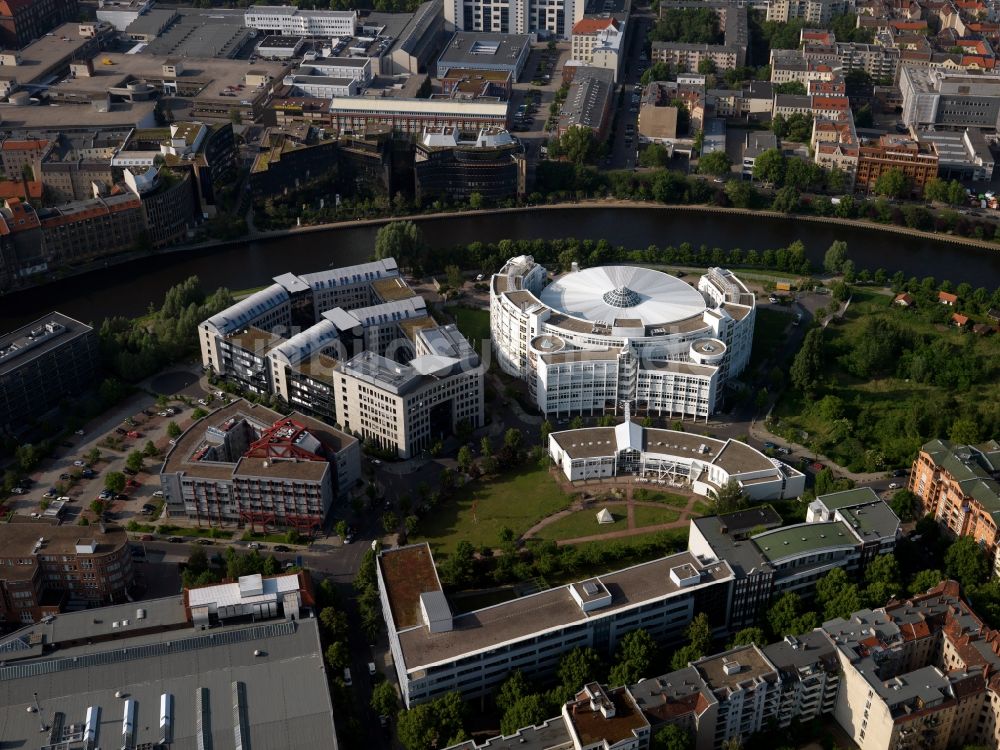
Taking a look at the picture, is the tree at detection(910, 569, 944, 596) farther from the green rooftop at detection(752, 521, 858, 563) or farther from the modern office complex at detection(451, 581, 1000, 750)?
the modern office complex at detection(451, 581, 1000, 750)

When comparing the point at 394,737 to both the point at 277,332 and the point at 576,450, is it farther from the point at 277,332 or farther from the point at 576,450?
the point at 277,332

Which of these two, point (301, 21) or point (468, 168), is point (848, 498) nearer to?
point (468, 168)

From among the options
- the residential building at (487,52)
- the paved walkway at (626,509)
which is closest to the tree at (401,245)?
the paved walkway at (626,509)

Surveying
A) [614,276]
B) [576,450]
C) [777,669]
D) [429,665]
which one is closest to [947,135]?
[614,276]

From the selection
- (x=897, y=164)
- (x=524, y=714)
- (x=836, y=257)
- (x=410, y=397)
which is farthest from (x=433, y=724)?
(x=897, y=164)

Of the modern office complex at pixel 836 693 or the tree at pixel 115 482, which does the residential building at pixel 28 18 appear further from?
the modern office complex at pixel 836 693
